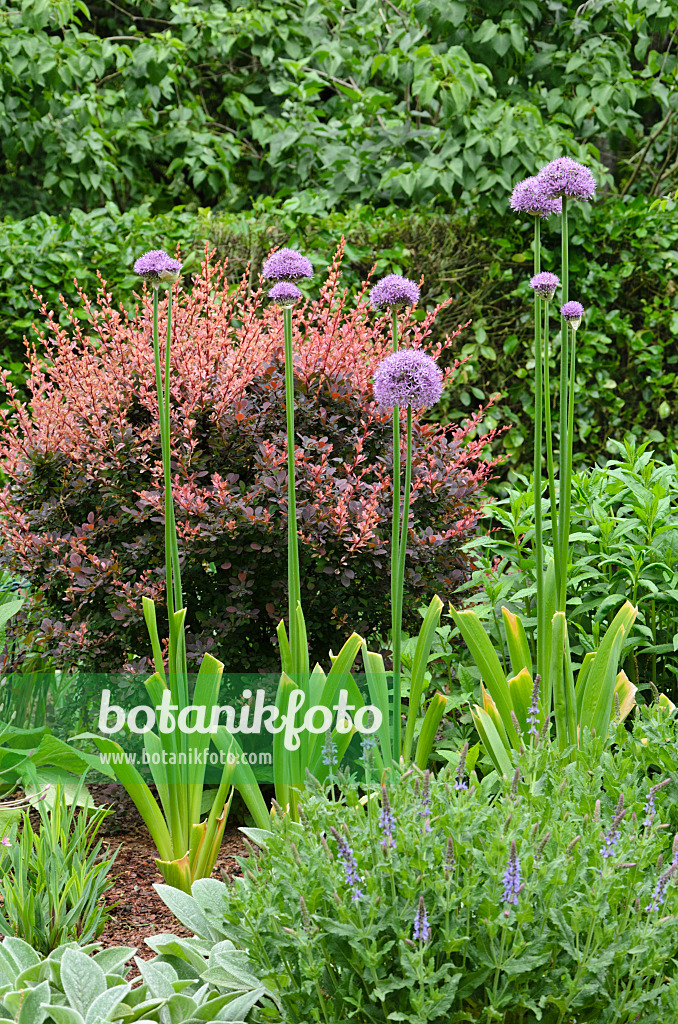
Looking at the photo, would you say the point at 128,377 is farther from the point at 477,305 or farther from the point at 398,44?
the point at 398,44

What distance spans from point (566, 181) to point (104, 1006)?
2098 mm

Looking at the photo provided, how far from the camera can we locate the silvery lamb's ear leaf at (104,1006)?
1.74 metres

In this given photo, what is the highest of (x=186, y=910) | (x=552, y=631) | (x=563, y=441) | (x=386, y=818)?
(x=563, y=441)

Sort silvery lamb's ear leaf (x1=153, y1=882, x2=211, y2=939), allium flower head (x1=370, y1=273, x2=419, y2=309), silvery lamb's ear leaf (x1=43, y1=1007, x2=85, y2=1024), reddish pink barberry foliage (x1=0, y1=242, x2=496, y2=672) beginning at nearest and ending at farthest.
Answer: silvery lamb's ear leaf (x1=43, y1=1007, x2=85, y2=1024) < silvery lamb's ear leaf (x1=153, y1=882, x2=211, y2=939) < allium flower head (x1=370, y1=273, x2=419, y2=309) < reddish pink barberry foliage (x1=0, y1=242, x2=496, y2=672)

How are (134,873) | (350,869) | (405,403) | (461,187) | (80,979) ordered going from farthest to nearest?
(461,187)
(134,873)
(405,403)
(80,979)
(350,869)

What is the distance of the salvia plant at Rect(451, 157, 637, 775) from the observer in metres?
2.31

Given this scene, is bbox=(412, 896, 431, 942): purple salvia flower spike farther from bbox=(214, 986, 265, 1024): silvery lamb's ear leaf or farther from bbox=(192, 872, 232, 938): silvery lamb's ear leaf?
bbox=(192, 872, 232, 938): silvery lamb's ear leaf

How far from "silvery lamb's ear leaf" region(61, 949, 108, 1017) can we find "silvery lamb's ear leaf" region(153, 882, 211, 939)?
0.26 m

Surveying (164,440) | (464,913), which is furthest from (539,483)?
(464,913)

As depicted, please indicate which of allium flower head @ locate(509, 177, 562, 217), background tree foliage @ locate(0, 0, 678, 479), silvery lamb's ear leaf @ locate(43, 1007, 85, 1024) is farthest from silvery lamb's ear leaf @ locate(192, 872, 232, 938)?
background tree foliage @ locate(0, 0, 678, 479)

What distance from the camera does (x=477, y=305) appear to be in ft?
17.0

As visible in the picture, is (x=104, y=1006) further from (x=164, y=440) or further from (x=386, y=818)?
(x=164, y=440)

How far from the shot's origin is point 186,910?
211 centimetres

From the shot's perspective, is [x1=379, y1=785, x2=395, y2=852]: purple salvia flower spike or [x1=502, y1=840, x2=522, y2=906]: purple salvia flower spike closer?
[x1=502, y1=840, x2=522, y2=906]: purple salvia flower spike
